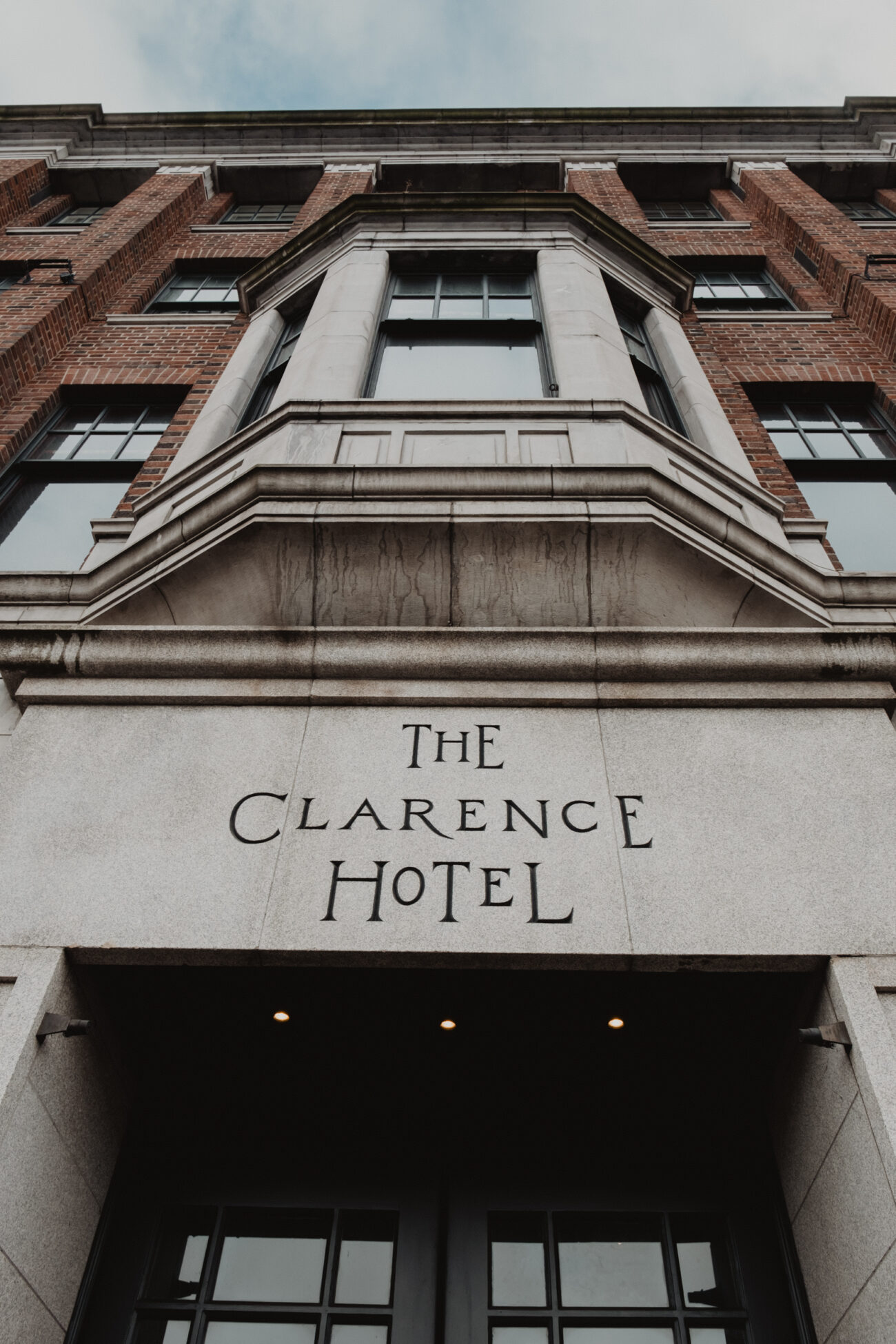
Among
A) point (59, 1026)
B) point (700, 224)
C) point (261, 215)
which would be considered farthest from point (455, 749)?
point (261, 215)

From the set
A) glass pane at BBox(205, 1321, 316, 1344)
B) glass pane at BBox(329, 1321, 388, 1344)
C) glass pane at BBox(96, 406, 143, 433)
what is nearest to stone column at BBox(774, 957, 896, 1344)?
glass pane at BBox(329, 1321, 388, 1344)

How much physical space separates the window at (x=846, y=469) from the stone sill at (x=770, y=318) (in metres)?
1.85

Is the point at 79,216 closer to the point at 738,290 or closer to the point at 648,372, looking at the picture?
the point at 738,290

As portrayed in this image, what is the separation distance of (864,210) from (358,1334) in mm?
18211

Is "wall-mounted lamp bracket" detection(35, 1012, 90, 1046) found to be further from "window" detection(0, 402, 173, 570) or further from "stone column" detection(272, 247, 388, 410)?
"window" detection(0, 402, 173, 570)

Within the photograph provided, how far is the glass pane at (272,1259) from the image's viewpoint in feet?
12.9

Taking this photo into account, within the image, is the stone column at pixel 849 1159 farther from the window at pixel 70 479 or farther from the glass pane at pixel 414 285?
the glass pane at pixel 414 285

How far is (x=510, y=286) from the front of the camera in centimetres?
923

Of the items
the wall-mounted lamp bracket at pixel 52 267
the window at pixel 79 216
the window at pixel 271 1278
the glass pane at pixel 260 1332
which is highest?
the window at pixel 79 216

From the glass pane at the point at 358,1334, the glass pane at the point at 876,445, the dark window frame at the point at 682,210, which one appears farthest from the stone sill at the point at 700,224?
the glass pane at the point at 358,1334

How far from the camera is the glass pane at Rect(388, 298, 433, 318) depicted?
8.56 m

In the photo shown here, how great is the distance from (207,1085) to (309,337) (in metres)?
6.04

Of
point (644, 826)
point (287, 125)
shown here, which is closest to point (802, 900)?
point (644, 826)

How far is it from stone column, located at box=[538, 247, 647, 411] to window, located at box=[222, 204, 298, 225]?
853cm
